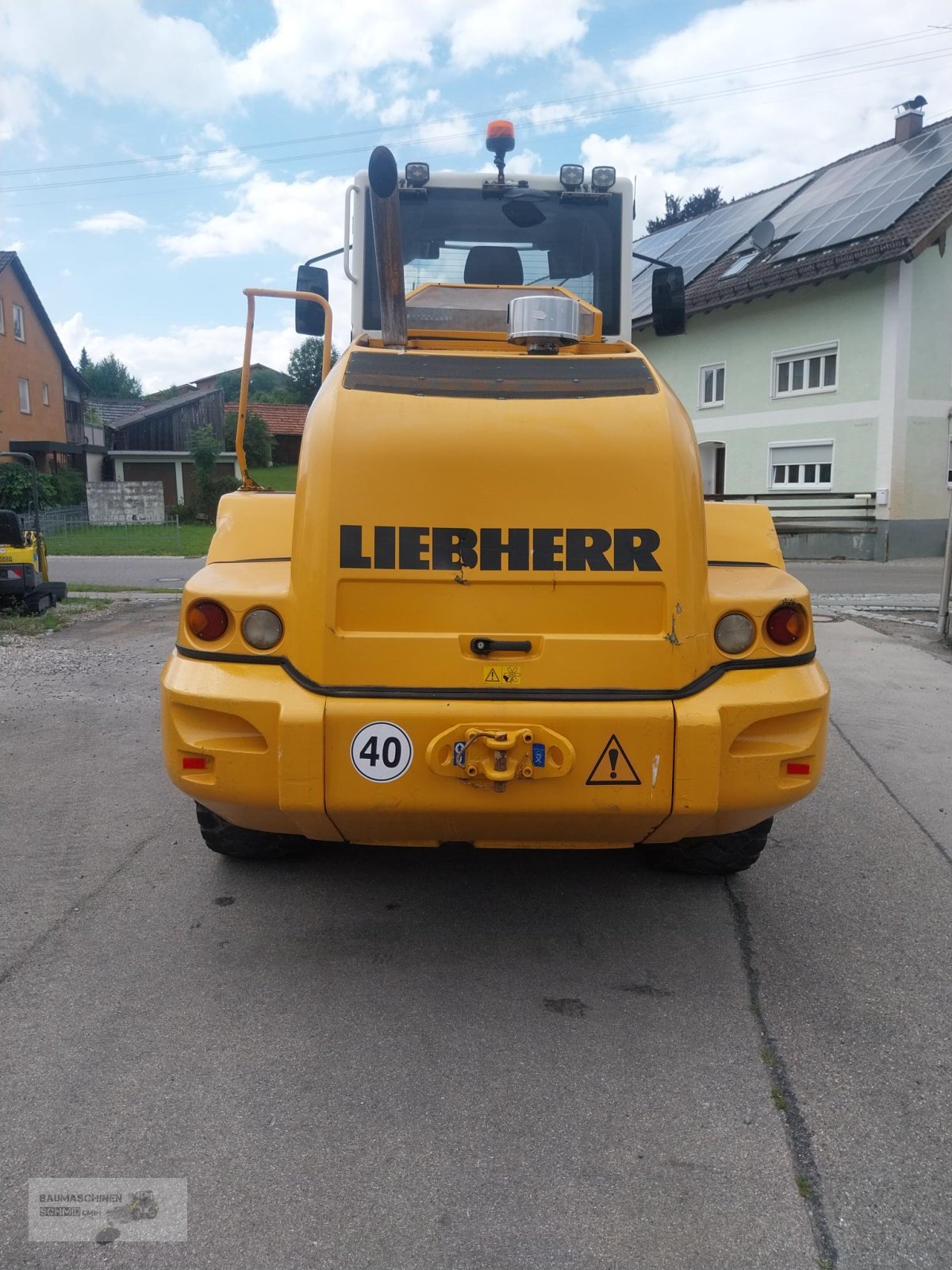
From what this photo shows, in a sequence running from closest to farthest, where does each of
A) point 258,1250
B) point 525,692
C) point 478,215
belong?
1. point 258,1250
2. point 525,692
3. point 478,215

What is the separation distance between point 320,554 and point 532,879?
181 centimetres

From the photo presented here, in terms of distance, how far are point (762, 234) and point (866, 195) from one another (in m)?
2.37

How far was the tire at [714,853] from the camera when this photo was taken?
149 inches

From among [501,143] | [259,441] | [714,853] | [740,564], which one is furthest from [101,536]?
[740,564]

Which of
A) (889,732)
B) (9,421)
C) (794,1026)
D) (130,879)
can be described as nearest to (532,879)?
(794,1026)

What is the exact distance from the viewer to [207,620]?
294 centimetres

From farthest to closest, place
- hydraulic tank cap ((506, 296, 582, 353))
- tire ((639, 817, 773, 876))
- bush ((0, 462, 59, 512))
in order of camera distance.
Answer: bush ((0, 462, 59, 512)), tire ((639, 817, 773, 876)), hydraulic tank cap ((506, 296, 582, 353))

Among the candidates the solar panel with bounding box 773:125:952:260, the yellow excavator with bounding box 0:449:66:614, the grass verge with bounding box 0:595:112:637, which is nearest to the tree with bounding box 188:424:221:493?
the solar panel with bounding box 773:125:952:260

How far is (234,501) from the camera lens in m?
3.41

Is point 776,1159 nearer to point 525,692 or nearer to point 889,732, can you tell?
Result: point 525,692

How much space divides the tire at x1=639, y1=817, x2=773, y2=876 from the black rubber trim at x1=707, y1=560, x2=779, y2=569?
0.99m

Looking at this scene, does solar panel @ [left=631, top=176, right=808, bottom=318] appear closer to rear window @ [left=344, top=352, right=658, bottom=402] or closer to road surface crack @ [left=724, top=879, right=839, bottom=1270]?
rear window @ [left=344, top=352, right=658, bottom=402]

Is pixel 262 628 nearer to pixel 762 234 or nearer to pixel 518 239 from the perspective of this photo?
pixel 518 239

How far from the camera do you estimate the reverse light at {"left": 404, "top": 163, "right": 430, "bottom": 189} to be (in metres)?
5.23
